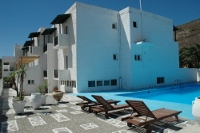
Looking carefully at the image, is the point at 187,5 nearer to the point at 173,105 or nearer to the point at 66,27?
the point at 173,105

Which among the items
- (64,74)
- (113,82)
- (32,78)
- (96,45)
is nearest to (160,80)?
(113,82)

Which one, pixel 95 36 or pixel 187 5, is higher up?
pixel 187 5

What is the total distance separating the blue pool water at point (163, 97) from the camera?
867 centimetres

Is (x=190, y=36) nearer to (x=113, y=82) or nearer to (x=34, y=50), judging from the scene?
(x=113, y=82)

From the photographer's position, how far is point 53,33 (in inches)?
958

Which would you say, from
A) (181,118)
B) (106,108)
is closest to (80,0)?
(106,108)

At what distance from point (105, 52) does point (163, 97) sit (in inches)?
316

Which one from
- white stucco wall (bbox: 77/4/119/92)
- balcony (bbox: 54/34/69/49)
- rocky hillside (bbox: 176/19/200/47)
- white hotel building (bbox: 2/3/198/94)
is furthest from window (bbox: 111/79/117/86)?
rocky hillside (bbox: 176/19/200/47)

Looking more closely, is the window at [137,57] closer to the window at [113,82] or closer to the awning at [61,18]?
the window at [113,82]

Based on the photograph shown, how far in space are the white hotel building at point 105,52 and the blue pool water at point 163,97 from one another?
2.58 metres

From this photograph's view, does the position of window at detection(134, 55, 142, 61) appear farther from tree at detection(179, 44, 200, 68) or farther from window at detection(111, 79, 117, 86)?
tree at detection(179, 44, 200, 68)

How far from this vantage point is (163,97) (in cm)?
1509

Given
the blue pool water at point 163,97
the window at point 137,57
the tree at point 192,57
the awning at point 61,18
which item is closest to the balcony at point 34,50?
the awning at point 61,18

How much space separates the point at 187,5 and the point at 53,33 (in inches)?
696
